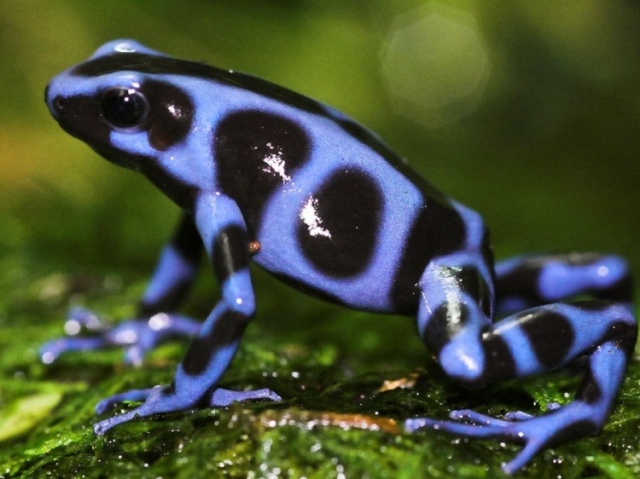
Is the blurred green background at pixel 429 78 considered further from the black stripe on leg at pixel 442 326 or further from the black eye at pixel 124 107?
the black stripe on leg at pixel 442 326

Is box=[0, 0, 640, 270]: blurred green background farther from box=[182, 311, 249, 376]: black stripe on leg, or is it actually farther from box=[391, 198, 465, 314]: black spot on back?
box=[182, 311, 249, 376]: black stripe on leg

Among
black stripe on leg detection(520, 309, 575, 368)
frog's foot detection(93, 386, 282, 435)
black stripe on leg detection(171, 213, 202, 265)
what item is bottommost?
frog's foot detection(93, 386, 282, 435)

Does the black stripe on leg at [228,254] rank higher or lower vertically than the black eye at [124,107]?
lower

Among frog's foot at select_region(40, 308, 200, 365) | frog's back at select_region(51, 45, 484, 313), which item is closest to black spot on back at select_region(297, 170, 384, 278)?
frog's back at select_region(51, 45, 484, 313)

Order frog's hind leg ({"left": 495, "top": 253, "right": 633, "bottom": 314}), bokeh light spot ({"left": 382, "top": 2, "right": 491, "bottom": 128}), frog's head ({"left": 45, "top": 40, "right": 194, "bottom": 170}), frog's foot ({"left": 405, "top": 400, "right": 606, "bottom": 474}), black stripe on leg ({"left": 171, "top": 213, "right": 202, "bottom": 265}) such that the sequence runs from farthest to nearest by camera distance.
Result: bokeh light spot ({"left": 382, "top": 2, "right": 491, "bottom": 128}) → black stripe on leg ({"left": 171, "top": 213, "right": 202, "bottom": 265}) → frog's hind leg ({"left": 495, "top": 253, "right": 633, "bottom": 314}) → frog's head ({"left": 45, "top": 40, "right": 194, "bottom": 170}) → frog's foot ({"left": 405, "top": 400, "right": 606, "bottom": 474})

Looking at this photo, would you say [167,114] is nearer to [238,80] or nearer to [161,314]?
[238,80]

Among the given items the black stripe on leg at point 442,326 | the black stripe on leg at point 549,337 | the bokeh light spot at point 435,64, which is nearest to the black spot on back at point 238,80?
the black stripe on leg at point 442,326
